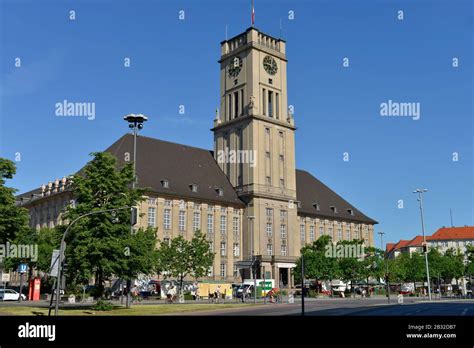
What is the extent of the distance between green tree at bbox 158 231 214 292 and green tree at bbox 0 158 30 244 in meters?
23.1

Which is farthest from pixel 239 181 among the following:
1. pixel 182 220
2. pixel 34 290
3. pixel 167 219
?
pixel 34 290

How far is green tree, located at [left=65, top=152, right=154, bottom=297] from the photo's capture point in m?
35.5

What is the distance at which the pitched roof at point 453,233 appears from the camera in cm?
16838

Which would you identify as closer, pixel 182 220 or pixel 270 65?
pixel 182 220

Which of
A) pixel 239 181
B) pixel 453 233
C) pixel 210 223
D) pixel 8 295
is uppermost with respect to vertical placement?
pixel 239 181

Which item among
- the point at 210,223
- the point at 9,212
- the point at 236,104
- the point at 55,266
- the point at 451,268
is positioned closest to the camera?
the point at 55,266

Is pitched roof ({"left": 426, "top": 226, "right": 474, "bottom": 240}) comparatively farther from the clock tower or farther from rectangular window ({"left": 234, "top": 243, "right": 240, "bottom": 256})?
rectangular window ({"left": 234, "top": 243, "right": 240, "bottom": 256})

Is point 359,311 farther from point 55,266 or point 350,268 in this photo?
point 350,268

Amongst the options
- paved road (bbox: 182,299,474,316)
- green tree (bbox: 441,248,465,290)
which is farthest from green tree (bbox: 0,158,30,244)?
green tree (bbox: 441,248,465,290)

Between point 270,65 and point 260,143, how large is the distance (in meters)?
14.9

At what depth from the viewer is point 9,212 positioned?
138ft
